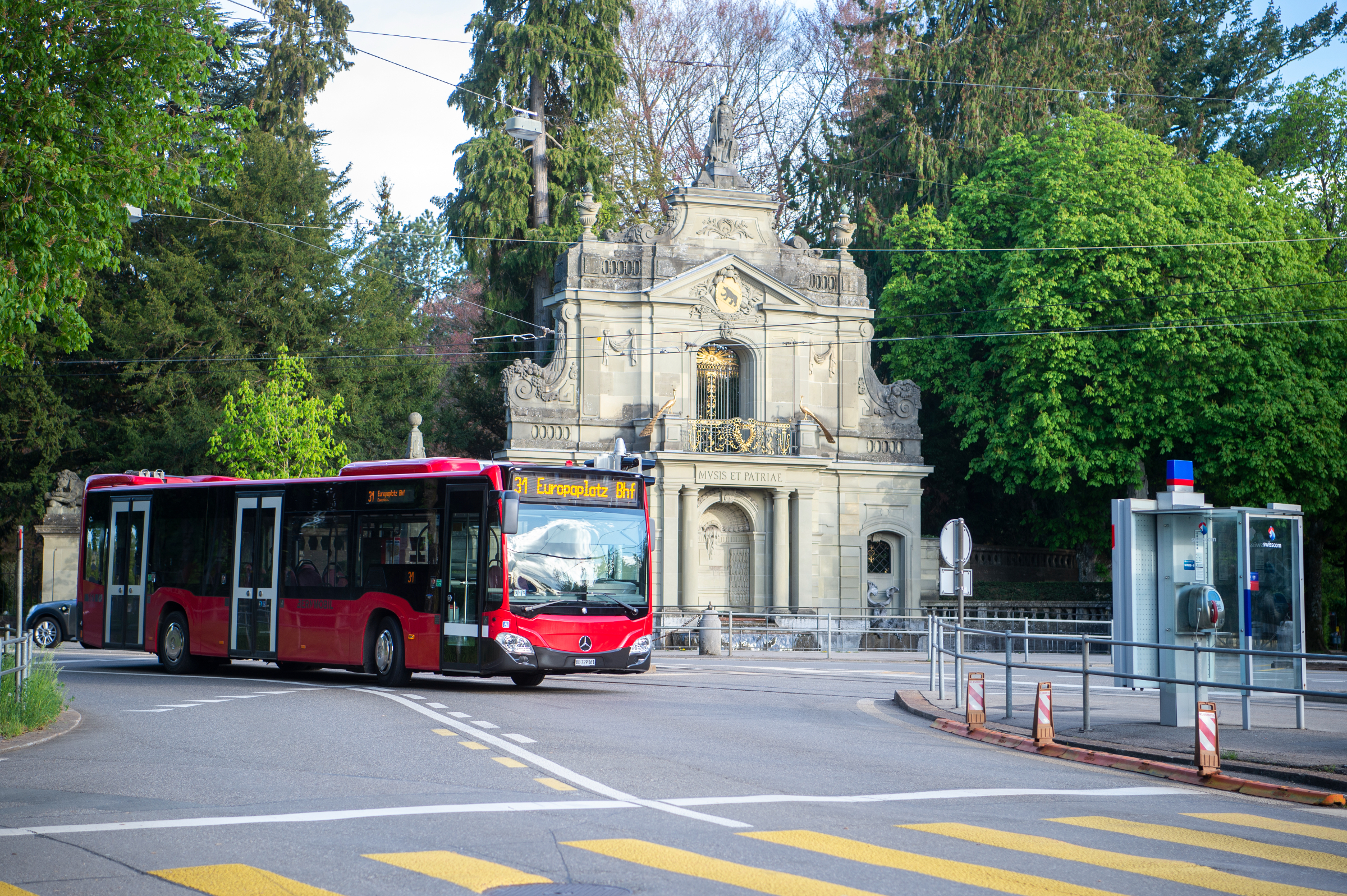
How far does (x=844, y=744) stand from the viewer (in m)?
14.3

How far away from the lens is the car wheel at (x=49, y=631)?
33438 millimetres

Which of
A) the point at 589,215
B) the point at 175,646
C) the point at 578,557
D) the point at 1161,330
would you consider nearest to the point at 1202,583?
the point at 578,557

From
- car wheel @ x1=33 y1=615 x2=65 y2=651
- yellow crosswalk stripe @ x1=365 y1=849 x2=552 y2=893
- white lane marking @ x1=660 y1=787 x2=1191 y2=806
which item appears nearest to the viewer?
yellow crosswalk stripe @ x1=365 y1=849 x2=552 y2=893

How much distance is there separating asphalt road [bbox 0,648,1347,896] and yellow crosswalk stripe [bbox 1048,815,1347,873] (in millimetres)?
35

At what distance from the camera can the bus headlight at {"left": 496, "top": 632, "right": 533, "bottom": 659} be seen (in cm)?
1905

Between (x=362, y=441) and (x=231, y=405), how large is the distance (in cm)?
1141

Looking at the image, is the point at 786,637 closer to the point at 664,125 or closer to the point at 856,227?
the point at 856,227

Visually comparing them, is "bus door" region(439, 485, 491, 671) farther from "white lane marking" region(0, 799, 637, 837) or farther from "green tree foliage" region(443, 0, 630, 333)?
"green tree foliage" region(443, 0, 630, 333)

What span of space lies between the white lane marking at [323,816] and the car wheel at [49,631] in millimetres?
26485

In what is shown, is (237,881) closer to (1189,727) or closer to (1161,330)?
(1189,727)

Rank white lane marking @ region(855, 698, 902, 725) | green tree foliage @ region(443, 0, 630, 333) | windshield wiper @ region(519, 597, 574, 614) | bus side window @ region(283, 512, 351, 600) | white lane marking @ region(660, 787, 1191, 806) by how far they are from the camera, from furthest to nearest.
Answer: green tree foliage @ region(443, 0, 630, 333) < bus side window @ region(283, 512, 351, 600) < windshield wiper @ region(519, 597, 574, 614) < white lane marking @ region(855, 698, 902, 725) < white lane marking @ region(660, 787, 1191, 806)

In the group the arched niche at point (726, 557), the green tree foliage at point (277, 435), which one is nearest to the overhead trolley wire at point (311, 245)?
the arched niche at point (726, 557)

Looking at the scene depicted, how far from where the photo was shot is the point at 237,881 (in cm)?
737

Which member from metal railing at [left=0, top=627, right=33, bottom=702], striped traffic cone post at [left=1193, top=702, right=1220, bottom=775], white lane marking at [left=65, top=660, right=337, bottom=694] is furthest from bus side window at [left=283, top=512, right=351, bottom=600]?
striped traffic cone post at [left=1193, top=702, right=1220, bottom=775]
